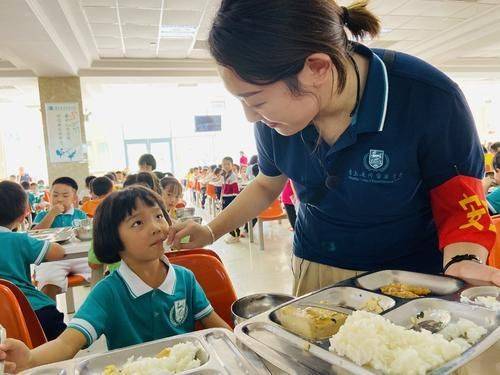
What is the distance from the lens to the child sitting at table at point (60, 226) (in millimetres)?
2832

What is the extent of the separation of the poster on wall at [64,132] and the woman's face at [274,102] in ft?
25.1

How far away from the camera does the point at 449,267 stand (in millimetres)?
918

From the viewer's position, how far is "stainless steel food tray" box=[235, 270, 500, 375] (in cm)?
61

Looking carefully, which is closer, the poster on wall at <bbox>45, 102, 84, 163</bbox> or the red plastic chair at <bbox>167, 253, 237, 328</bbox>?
the red plastic chair at <bbox>167, 253, 237, 328</bbox>

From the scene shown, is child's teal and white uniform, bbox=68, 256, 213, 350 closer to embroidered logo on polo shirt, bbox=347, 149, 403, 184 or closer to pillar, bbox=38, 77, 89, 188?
embroidered logo on polo shirt, bbox=347, 149, 403, 184

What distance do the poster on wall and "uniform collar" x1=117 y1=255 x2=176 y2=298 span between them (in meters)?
7.23

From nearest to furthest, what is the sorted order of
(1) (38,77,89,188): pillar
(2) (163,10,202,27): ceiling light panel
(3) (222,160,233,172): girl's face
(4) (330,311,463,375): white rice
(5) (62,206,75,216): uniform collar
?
(4) (330,311,463,375): white rice < (5) (62,206,75,216): uniform collar < (2) (163,10,202,27): ceiling light panel < (3) (222,160,233,172): girl's face < (1) (38,77,89,188): pillar

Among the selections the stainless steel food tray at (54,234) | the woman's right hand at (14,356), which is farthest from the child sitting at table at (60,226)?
the woman's right hand at (14,356)

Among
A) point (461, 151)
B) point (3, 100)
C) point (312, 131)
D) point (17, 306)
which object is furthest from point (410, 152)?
point (3, 100)

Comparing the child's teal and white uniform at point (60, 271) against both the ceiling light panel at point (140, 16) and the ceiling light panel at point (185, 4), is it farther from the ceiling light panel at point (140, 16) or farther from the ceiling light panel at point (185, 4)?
the ceiling light panel at point (140, 16)

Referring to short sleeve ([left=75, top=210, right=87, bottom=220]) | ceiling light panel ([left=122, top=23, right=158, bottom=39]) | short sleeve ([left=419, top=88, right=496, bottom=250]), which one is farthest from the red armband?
ceiling light panel ([left=122, top=23, right=158, bottom=39])

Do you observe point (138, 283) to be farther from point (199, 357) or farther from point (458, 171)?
point (458, 171)

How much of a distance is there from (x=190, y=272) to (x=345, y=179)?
2.20 ft

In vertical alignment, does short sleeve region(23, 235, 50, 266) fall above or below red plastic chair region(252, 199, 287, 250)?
above
